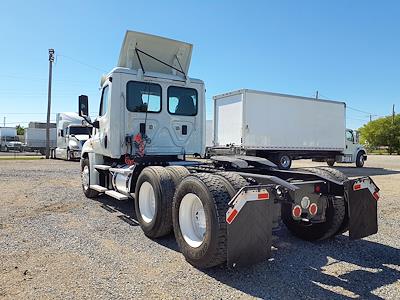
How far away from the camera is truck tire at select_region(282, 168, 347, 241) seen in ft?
16.8

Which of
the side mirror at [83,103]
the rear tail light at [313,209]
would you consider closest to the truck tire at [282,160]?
the side mirror at [83,103]

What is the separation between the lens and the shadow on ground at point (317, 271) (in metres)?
3.82

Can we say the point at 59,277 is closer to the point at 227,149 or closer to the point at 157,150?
the point at 157,150

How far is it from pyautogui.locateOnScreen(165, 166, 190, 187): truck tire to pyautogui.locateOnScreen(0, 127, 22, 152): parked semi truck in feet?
171

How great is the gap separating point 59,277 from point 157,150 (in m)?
4.21

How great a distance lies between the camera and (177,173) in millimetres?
5859

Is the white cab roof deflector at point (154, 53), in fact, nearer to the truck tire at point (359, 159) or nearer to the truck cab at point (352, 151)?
the truck cab at point (352, 151)

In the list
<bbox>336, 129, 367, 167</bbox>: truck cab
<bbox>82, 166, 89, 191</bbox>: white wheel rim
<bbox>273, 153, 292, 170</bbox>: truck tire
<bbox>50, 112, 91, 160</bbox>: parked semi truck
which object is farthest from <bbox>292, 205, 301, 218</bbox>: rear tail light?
<bbox>50, 112, 91, 160</bbox>: parked semi truck

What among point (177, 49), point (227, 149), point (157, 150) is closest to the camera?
point (157, 150)

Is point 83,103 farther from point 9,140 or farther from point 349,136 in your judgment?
point 9,140

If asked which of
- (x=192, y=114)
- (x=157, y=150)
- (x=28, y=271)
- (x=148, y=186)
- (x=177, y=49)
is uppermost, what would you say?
(x=177, y=49)

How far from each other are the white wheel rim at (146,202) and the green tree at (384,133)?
70784mm

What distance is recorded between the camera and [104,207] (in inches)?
326

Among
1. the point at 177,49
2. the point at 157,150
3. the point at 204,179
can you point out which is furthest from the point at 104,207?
the point at 204,179
